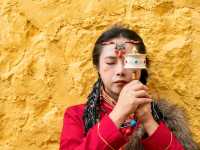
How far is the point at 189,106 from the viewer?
207cm

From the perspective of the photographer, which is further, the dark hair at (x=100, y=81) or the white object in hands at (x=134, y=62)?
the dark hair at (x=100, y=81)

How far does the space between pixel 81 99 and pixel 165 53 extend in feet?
1.32

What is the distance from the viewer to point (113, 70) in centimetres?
175

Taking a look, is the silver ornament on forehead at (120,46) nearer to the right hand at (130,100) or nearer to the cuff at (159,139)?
the right hand at (130,100)

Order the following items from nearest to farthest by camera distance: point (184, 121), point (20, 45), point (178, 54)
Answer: point (184, 121), point (178, 54), point (20, 45)

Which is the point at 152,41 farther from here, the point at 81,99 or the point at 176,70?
the point at 81,99

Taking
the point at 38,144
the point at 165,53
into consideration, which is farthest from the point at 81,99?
the point at 165,53

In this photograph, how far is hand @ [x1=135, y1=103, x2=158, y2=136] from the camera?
5.30 ft

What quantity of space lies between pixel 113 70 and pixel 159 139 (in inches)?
12.0

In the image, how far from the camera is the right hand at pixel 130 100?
1.56 metres

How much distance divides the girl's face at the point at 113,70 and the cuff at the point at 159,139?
8.1 inches

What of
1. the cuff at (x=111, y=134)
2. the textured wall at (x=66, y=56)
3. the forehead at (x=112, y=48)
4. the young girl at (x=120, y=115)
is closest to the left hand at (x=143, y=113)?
the young girl at (x=120, y=115)

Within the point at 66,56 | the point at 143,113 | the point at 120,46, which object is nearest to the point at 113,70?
the point at 120,46

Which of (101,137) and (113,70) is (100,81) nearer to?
(113,70)
